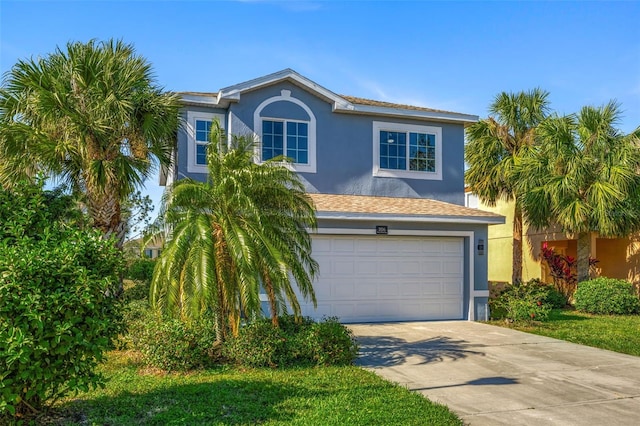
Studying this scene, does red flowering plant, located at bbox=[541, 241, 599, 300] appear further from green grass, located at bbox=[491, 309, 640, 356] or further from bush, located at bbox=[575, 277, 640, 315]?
green grass, located at bbox=[491, 309, 640, 356]

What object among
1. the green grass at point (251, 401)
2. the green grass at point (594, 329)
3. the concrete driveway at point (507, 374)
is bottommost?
the green grass at point (594, 329)

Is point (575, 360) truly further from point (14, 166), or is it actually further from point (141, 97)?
point (14, 166)

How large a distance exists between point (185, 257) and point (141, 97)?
4953 mm

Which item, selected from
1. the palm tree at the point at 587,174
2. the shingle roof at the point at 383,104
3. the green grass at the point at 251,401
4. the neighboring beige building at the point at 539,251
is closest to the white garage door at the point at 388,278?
the shingle roof at the point at 383,104

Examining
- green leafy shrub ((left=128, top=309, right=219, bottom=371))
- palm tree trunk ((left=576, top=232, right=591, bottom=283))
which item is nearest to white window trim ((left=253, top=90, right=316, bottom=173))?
green leafy shrub ((left=128, top=309, right=219, bottom=371))

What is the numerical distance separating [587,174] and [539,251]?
19.5ft

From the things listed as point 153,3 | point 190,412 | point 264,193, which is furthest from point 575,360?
point 153,3

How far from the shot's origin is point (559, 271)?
18891 mm

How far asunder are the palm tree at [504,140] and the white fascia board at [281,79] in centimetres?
599

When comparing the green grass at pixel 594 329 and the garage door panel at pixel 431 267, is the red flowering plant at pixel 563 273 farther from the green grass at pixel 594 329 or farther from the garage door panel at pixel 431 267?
the garage door panel at pixel 431 267

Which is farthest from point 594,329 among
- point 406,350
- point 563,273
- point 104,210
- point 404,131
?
point 104,210

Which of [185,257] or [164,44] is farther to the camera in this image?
[164,44]

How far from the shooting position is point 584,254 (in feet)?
58.6

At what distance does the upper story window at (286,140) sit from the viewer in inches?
569
